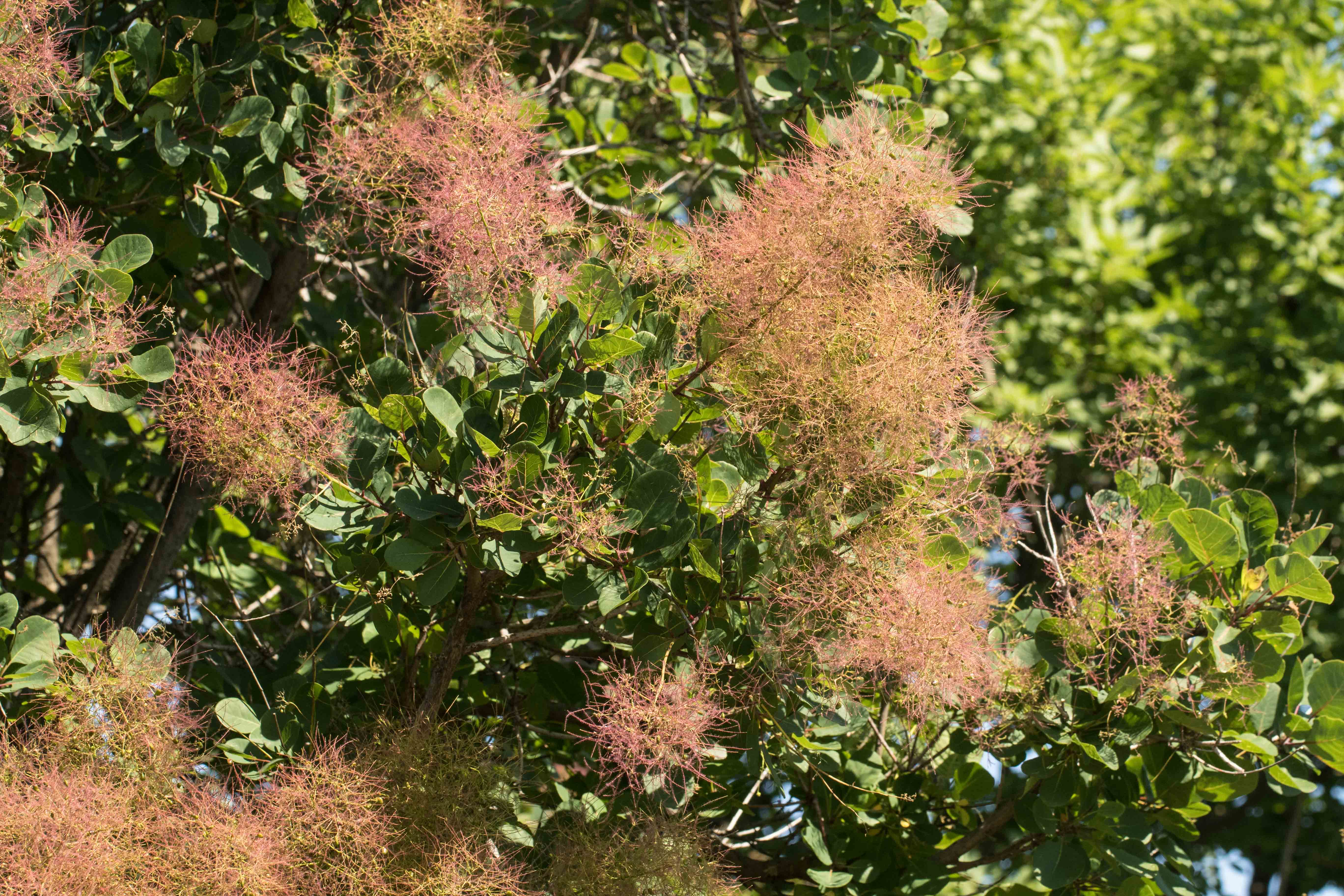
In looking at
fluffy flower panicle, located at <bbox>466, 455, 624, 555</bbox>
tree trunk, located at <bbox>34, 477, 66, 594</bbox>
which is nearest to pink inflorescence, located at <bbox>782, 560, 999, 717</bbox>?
→ fluffy flower panicle, located at <bbox>466, 455, 624, 555</bbox>

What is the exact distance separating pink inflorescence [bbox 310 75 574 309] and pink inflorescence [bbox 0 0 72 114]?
49 cm

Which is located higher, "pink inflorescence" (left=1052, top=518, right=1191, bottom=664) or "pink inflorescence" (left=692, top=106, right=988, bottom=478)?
"pink inflorescence" (left=692, top=106, right=988, bottom=478)

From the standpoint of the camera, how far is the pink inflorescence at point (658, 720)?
1.80 m

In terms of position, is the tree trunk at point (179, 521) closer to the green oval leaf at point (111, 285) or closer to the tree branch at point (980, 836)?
the green oval leaf at point (111, 285)

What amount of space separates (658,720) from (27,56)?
1.64m

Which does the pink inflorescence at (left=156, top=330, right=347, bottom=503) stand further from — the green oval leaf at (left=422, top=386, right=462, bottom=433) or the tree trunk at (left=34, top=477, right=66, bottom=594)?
the tree trunk at (left=34, top=477, right=66, bottom=594)

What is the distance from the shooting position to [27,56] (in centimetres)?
212

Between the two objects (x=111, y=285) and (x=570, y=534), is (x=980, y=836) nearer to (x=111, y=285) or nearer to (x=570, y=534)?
(x=570, y=534)

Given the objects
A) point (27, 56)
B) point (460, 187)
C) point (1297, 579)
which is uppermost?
point (27, 56)

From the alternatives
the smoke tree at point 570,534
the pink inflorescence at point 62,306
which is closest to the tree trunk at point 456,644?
the smoke tree at point 570,534

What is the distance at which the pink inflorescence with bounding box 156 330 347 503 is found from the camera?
194 cm

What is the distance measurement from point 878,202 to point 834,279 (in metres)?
0.14

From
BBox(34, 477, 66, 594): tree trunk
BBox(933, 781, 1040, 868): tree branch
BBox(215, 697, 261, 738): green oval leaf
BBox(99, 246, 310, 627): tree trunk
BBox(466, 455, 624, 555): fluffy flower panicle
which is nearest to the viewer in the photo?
BBox(466, 455, 624, 555): fluffy flower panicle

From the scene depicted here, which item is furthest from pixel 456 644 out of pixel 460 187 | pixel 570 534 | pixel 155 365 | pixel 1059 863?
pixel 1059 863
